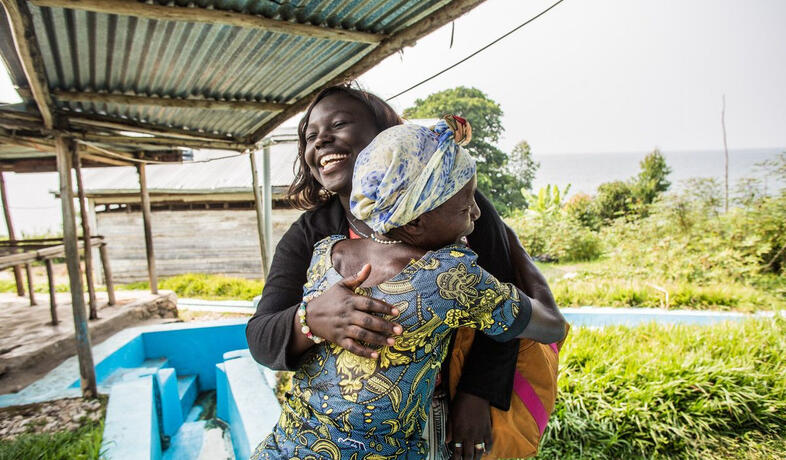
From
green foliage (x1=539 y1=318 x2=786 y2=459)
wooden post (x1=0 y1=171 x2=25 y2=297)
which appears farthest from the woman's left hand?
wooden post (x1=0 y1=171 x2=25 y2=297)

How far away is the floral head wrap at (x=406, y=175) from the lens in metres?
1.00

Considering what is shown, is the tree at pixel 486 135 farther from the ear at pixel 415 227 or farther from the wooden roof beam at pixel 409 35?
the ear at pixel 415 227

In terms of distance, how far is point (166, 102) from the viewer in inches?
123

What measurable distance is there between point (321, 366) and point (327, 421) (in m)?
0.14

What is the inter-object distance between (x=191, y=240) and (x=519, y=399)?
13432 mm

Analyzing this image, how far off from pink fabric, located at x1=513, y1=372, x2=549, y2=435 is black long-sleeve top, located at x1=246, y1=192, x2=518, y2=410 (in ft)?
0.24

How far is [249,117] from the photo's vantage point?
4.02 m

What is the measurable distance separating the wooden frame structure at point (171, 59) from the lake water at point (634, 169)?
1085 cm

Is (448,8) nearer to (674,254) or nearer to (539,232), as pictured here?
(674,254)

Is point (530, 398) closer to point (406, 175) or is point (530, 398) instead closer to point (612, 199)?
point (406, 175)

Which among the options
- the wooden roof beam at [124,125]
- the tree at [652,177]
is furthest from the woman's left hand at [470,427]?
the tree at [652,177]

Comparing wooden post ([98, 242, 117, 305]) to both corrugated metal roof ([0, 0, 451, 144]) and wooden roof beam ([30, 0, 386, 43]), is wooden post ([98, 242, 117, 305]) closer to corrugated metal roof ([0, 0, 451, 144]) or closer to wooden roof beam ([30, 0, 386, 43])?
corrugated metal roof ([0, 0, 451, 144])

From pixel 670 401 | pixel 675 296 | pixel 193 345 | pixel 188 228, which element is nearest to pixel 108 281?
pixel 193 345

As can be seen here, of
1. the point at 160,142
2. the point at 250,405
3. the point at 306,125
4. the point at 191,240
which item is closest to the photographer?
the point at 306,125
